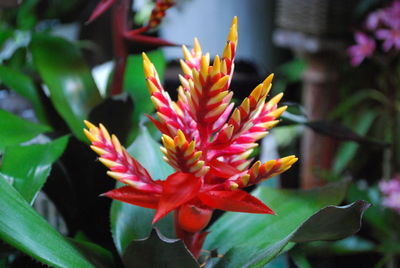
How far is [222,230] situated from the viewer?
41 cm

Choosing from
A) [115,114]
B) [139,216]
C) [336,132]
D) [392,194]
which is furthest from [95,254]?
[392,194]

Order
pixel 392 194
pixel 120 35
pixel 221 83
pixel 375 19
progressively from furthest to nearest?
pixel 375 19 → pixel 392 194 → pixel 120 35 → pixel 221 83

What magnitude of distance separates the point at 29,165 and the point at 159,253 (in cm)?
15

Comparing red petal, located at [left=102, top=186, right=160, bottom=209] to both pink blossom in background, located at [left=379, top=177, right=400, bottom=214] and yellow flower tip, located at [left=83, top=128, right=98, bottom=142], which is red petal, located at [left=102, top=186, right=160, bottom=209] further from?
pink blossom in background, located at [left=379, top=177, right=400, bottom=214]

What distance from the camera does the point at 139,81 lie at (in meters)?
0.57

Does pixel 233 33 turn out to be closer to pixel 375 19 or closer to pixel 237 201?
pixel 237 201

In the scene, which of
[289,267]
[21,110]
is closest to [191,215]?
[289,267]

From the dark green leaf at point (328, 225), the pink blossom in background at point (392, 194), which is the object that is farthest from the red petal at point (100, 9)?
the pink blossom in background at point (392, 194)

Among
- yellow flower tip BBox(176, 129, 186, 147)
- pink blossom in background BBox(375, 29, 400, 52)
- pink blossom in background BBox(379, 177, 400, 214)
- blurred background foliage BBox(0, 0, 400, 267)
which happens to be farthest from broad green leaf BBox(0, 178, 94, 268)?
pink blossom in background BBox(375, 29, 400, 52)

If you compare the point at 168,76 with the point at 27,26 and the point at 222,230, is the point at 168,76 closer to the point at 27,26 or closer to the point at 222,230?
the point at 27,26

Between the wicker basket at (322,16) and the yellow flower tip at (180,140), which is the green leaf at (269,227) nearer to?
the yellow flower tip at (180,140)

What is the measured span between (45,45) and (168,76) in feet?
1.47

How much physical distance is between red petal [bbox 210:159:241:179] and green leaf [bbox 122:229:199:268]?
0.05 meters

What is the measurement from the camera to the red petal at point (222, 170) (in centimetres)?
32
